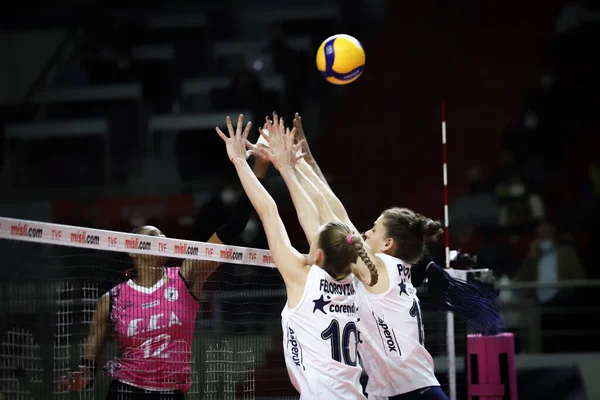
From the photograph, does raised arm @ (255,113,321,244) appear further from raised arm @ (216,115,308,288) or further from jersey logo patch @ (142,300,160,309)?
jersey logo patch @ (142,300,160,309)

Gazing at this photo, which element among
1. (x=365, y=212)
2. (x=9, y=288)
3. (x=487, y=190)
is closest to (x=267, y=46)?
(x=365, y=212)

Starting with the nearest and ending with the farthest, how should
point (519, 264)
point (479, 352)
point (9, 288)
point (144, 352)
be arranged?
point (9, 288)
point (144, 352)
point (479, 352)
point (519, 264)

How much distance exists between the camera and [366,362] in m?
5.00

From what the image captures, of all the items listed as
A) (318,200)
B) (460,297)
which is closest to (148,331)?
(318,200)

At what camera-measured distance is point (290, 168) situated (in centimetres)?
490

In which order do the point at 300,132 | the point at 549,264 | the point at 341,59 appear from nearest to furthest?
the point at 300,132 < the point at 341,59 < the point at 549,264

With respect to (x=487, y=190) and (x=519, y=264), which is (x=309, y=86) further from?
(x=519, y=264)

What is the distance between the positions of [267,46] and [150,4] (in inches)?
121

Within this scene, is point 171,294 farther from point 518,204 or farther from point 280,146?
point 518,204

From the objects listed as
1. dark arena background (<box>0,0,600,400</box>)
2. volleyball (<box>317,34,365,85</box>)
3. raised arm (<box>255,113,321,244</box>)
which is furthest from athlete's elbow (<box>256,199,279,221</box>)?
dark arena background (<box>0,0,600,400</box>)

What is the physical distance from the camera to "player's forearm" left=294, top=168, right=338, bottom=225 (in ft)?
16.8

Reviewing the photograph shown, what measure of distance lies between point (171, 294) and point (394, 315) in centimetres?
136

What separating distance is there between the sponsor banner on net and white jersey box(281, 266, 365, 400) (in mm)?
822

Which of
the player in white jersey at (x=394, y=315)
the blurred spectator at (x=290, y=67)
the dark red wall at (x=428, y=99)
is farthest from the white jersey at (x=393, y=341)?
the blurred spectator at (x=290, y=67)
